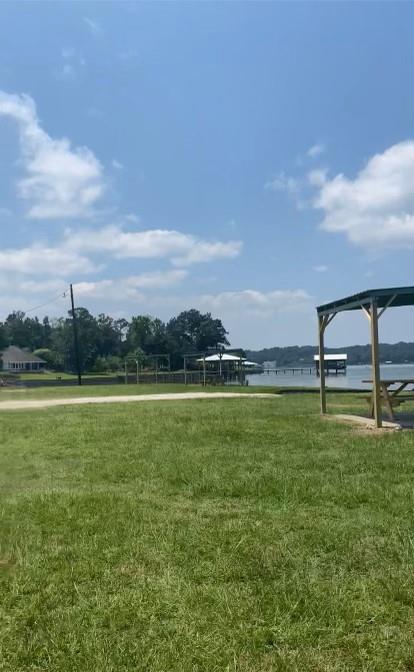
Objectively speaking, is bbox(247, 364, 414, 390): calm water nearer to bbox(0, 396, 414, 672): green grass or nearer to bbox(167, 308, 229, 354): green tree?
bbox(0, 396, 414, 672): green grass

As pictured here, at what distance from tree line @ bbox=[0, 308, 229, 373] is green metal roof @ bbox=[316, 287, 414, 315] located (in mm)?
58823

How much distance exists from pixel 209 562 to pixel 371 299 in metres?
7.35

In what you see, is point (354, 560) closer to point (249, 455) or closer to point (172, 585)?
point (172, 585)

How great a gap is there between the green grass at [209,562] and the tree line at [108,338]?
6484 cm

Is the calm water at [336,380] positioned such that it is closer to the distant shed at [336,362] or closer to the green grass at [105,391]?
the green grass at [105,391]

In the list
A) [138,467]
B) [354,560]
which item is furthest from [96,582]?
[138,467]

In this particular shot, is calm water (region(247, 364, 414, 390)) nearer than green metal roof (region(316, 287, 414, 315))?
No

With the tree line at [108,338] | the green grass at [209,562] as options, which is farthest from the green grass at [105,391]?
the tree line at [108,338]

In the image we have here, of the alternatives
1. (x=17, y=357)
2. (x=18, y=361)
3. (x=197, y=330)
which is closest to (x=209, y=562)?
(x=18, y=361)

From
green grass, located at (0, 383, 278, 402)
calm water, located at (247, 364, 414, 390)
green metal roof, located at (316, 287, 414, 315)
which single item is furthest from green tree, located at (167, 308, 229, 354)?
green metal roof, located at (316, 287, 414, 315)

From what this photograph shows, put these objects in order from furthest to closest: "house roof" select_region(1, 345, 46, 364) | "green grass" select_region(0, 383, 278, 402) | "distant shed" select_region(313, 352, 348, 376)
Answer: "house roof" select_region(1, 345, 46, 364) → "distant shed" select_region(313, 352, 348, 376) → "green grass" select_region(0, 383, 278, 402)

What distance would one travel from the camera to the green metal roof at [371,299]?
1005 centimetres

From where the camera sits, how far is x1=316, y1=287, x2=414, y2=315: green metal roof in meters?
10.0

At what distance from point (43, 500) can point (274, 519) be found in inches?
83.5
